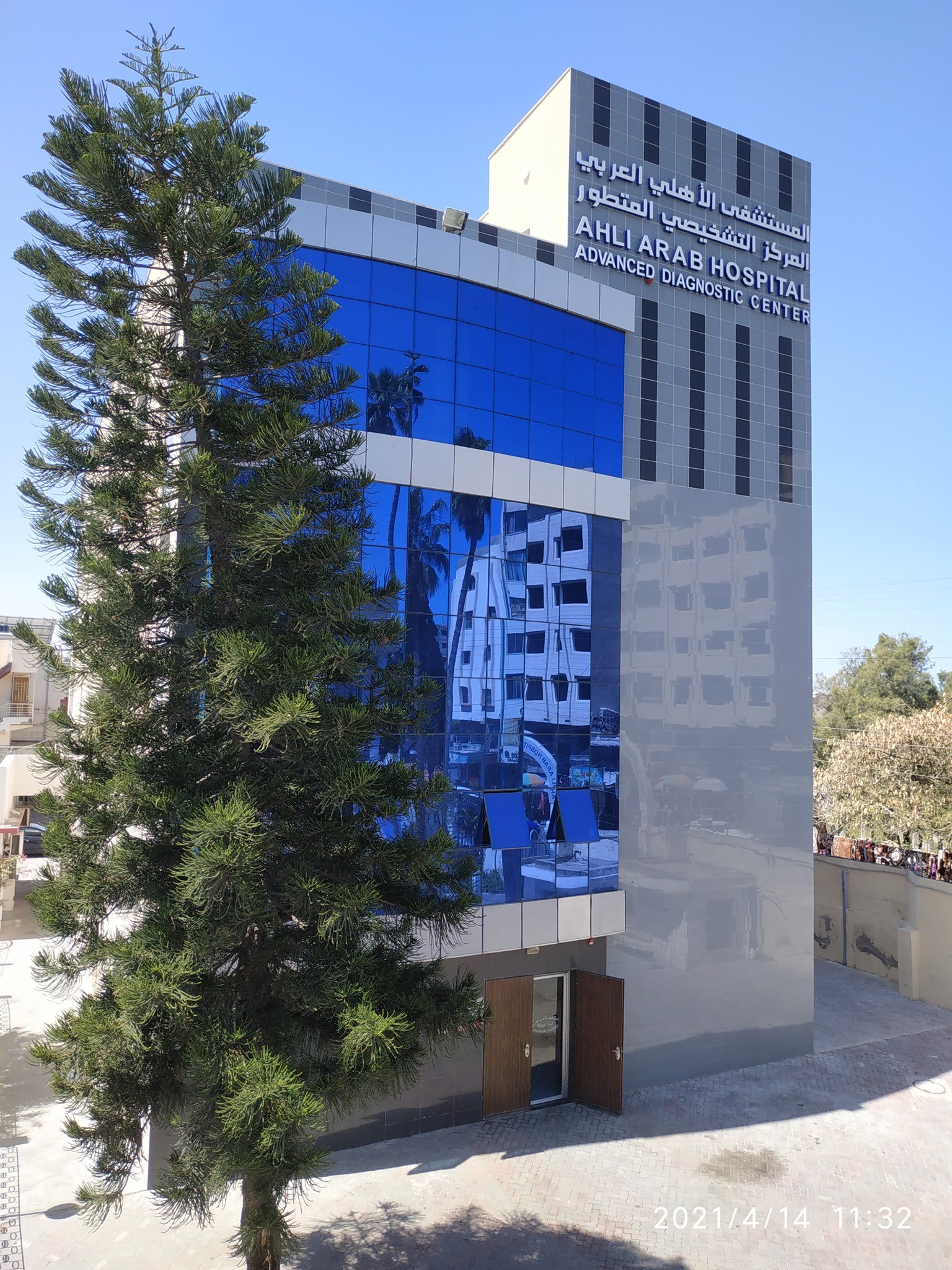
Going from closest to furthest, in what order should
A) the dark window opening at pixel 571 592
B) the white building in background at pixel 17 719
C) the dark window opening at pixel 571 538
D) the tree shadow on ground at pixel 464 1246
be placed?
the tree shadow on ground at pixel 464 1246 → the dark window opening at pixel 571 592 → the dark window opening at pixel 571 538 → the white building in background at pixel 17 719

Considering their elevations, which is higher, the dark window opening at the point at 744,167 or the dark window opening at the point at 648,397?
the dark window opening at the point at 744,167

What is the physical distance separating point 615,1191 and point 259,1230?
5.92 meters

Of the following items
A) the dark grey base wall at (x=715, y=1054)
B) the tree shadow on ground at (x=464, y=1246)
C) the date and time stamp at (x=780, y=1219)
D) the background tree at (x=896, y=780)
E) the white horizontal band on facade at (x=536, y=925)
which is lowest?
the date and time stamp at (x=780, y=1219)

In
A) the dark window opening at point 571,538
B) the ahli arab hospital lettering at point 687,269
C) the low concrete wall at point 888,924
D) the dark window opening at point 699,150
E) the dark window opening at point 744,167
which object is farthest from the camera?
the low concrete wall at point 888,924

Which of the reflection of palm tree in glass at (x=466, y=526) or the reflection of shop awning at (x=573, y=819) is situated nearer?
the reflection of palm tree in glass at (x=466, y=526)

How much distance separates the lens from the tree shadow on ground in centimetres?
956

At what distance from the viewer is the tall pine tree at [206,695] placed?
6.91 meters

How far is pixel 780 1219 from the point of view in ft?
35.0

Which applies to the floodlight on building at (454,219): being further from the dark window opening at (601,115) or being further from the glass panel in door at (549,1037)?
the glass panel in door at (549,1037)

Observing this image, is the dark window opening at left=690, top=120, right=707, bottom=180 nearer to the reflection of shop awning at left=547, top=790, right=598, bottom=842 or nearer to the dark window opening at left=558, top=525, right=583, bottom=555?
the dark window opening at left=558, top=525, right=583, bottom=555

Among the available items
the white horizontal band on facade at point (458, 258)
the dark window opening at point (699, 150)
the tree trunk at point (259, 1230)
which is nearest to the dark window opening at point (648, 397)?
the white horizontal band on facade at point (458, 258)

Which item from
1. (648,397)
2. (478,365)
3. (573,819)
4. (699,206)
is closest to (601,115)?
(699,206)

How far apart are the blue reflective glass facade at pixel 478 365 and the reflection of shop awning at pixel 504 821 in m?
5.11

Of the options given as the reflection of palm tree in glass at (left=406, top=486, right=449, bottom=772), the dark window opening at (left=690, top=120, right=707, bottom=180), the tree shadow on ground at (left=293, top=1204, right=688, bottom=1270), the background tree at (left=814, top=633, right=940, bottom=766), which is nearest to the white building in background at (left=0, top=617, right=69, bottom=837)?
the reflection of palm tree in glass at (left=406, top=486, right=449, bottom=772)
